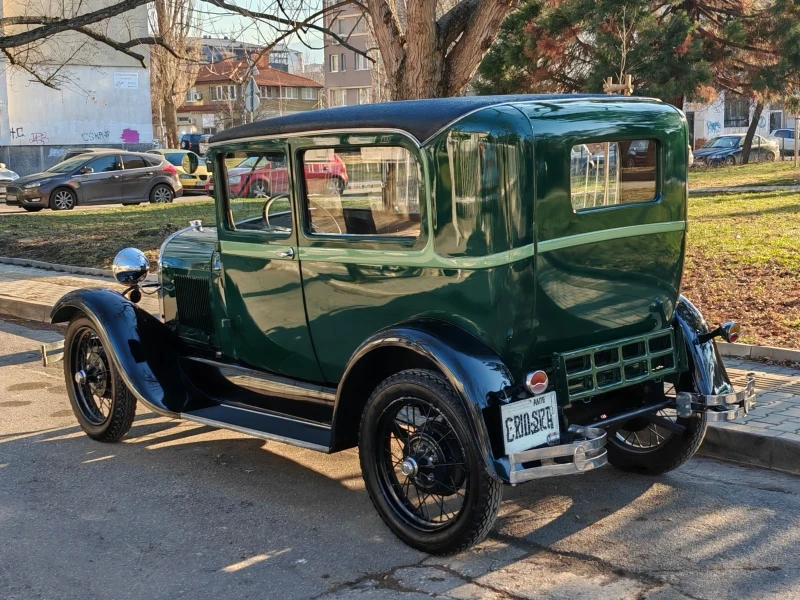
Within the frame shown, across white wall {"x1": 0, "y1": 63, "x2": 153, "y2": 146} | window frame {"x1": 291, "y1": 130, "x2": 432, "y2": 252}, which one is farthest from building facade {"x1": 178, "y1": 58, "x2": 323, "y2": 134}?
window frame {"x1": 291, "y1": 130, "x2": 432, "y2": 252}

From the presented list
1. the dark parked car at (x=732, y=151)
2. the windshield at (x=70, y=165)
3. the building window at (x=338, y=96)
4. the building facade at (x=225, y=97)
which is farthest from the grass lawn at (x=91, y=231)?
the building window at (x=338, y=96)

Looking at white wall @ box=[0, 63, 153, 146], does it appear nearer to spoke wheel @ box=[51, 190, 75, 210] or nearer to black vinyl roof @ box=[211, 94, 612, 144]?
spoke wheel @ box=[51, 190, 75, 210]

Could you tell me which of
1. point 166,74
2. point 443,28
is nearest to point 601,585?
point 443,28

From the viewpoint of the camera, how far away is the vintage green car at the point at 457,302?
13.1 feet

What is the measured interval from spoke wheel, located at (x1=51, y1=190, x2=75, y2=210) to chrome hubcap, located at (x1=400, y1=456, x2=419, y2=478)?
19933mm

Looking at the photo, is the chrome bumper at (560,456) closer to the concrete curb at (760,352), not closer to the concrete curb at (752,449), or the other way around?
the concrete curb at (752,449)

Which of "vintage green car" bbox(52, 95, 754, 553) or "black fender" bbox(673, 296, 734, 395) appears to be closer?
"vintage green car" bbox(52, 95, 754, 553)

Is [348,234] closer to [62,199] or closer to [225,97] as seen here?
[62,199]

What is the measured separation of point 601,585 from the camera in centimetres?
380

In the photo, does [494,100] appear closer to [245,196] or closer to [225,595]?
[245,196]

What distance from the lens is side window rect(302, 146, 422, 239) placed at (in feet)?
14.3

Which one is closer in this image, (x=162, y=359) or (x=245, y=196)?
(x=245, y=196)

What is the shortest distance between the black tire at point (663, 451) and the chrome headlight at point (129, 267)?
10.5 ft

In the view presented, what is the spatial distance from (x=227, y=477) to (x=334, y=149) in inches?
75.1
